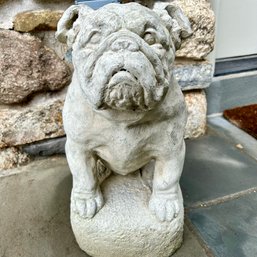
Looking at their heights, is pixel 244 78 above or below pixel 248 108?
above

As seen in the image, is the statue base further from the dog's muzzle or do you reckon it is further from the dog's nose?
the dog's nose

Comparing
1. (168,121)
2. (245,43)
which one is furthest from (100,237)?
(245,43)

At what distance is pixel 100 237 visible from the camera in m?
0.99

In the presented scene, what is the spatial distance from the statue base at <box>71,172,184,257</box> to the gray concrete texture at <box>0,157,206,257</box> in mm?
60

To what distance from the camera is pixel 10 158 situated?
1.46 metres

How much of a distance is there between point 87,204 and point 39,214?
0.28 meters

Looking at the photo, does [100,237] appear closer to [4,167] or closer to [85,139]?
[85,139]

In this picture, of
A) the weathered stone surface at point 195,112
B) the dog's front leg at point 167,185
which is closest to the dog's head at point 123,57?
the dog's front leg at point 167,185

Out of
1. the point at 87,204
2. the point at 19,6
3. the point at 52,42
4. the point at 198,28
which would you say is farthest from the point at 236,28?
the point at 87,204

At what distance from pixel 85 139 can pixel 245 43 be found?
1.39 metres

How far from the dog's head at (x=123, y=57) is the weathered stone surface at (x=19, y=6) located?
2.03 ft

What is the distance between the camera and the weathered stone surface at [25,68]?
1337 millimetres

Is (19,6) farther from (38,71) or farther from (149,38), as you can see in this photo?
(149,38)

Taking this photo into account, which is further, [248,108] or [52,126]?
[248,108]
